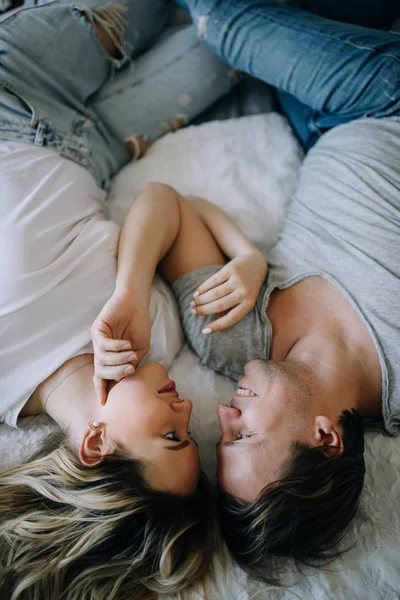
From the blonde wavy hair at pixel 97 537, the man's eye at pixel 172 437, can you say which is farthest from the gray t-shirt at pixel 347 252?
the blonde wavy hair at pixel 97 537

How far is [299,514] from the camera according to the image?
81 centimetres

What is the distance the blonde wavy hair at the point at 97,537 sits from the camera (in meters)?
0.77

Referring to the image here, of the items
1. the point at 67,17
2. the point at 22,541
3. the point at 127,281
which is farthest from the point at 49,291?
the point at 67,17

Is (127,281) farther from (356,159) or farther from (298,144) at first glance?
(298,144)

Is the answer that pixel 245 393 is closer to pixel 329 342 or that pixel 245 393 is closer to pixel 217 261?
pixel 329 342

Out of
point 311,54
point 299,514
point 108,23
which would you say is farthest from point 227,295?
point 108,23

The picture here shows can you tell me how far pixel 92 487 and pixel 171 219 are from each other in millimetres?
596

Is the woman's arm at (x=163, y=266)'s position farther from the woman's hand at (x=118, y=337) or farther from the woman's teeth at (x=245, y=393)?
the woman's teeth at (x=245, y=393)

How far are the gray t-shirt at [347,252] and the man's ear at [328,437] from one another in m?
0.16

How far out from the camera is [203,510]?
0.88 metres

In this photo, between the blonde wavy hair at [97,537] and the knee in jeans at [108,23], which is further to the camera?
the knee in jeans at [108,23]

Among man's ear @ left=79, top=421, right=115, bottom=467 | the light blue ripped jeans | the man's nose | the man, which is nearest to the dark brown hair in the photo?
the man

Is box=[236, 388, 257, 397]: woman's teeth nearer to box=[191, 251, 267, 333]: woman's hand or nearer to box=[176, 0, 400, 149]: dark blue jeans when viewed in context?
box=[191, 251, 267, 333]: woman's hand

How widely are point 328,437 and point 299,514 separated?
0.15 m
